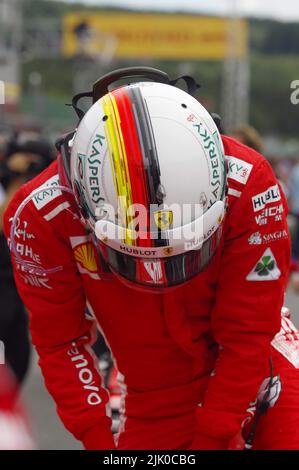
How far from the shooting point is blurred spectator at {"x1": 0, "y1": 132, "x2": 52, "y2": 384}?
5.09 metres

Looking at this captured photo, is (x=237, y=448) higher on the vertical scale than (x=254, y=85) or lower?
higher

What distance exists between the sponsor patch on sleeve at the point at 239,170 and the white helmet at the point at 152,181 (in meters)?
0.08

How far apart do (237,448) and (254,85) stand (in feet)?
303

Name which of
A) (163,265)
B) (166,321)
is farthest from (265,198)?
(166,321)

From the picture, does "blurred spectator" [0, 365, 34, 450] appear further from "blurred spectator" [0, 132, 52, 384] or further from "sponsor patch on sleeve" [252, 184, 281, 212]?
"blurred spectator" [0, 132, 52, 384]

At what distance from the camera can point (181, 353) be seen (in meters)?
2.79

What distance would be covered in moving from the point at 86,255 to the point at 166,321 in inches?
12.5

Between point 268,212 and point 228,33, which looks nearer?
point 268,212

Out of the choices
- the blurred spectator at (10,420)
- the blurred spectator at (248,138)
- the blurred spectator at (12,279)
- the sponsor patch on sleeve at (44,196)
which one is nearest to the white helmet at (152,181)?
the sponsor patch on sleeve at (44,196)

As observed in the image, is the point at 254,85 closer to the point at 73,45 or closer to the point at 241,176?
the point at 73,45

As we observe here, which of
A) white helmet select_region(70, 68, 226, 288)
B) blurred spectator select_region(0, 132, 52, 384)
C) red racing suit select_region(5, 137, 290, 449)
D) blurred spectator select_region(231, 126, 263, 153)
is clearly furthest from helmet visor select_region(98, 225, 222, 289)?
blurred spectator select_region(231, 126, 263, 153)

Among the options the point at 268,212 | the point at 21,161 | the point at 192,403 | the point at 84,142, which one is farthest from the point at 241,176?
the point at 21,161
